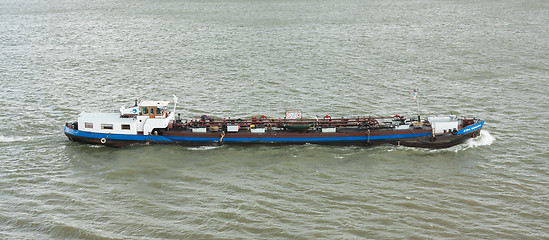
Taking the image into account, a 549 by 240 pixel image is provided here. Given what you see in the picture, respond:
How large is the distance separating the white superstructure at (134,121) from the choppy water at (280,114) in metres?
1.78

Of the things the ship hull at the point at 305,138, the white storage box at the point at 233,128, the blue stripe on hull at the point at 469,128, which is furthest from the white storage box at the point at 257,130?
the blue stripe on hull at the point at 469,128

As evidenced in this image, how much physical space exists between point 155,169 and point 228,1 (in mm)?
113185

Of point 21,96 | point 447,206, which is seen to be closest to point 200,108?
point 21,96

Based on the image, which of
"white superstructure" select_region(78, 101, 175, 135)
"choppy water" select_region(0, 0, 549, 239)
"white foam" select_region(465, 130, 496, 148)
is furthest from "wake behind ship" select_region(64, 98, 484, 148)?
"choppy water" select_region(0, 0, 549, 239)

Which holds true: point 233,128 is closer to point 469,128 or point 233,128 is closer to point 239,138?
point 239,138

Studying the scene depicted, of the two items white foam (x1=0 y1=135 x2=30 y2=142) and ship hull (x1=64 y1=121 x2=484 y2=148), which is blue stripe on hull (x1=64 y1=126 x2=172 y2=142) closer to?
ship hull (x1=64 y1=121 x2=484 y2=148)

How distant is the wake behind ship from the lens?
4406 cm

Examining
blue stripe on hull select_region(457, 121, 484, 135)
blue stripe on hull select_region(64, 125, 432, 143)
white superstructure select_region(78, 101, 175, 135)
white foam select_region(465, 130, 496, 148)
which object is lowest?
white foam select_region(465, 130, 496, 148)

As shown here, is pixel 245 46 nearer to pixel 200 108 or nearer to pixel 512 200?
pixel 200 108

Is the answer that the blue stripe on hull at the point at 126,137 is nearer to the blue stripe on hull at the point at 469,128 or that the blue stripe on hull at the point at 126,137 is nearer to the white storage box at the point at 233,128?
the white storage box at the point at 233,128

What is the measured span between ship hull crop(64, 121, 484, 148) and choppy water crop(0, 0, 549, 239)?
0.82 meters

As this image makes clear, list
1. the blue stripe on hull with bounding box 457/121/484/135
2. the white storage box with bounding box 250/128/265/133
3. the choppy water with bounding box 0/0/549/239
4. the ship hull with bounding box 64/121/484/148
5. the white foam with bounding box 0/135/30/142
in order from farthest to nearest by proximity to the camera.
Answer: the white foam with bounding box 0/135/30/142, the white storage box with bounding box 250/128/265/133, the blue stripe on hull with bounding box 457/121/484/135, the ship hull with bounding box 64/121/484/148, the choppy water with bounding box 0/0/549/239

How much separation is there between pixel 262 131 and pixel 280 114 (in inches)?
404

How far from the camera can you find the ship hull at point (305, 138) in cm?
4391
